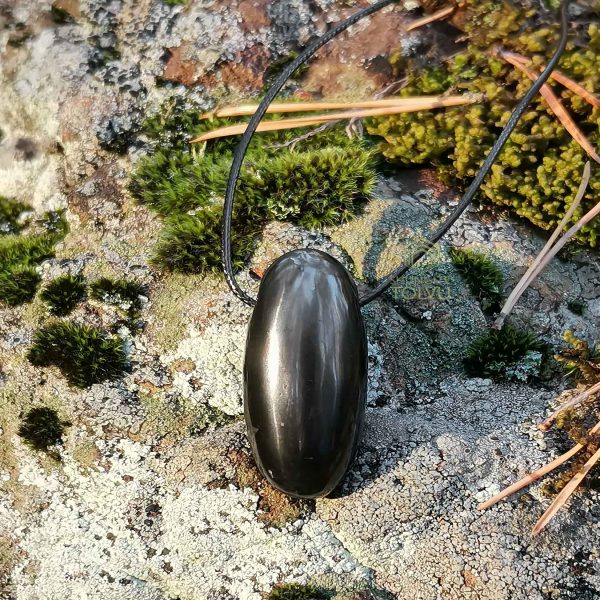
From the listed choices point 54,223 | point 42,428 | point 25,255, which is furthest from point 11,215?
point 42,428

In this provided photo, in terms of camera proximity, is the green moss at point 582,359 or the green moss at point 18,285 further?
the green moss at point 18,285

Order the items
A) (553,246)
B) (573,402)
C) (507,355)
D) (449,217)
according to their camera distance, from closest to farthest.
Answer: (573,402) < (507,355) < (449,217) < (553,246)

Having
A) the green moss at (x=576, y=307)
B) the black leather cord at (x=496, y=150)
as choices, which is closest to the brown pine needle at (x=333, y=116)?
the black leather cord at (x=496, y=150)

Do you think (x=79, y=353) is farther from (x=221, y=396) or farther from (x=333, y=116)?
(x=333, y=116)

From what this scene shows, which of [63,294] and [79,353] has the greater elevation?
[63,294]

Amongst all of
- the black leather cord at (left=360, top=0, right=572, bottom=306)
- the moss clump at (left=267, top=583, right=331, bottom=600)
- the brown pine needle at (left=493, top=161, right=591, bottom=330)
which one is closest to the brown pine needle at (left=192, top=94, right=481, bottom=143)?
the black leather cord at (left=360, top=0, right=572, bottom=306)

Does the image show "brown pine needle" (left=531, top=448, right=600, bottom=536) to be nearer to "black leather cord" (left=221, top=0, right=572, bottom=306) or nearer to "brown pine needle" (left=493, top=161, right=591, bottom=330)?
"brown pine needle" (left=493, top=161, right=591, bottom=330)

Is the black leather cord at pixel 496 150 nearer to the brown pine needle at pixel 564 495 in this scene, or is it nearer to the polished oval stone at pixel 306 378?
the polished oval stone at pixel 306 378
